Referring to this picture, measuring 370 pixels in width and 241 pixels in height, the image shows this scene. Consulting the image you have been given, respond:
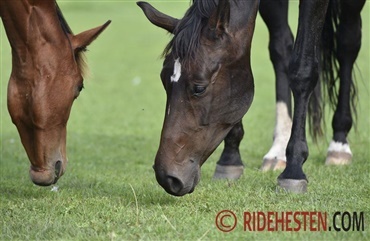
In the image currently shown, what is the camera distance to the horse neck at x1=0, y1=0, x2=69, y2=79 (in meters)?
5.46

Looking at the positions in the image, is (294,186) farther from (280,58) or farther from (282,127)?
(280,58)

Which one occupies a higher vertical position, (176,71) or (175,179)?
(176,71)

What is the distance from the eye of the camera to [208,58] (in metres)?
5.59

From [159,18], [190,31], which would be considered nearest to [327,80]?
[159,18]

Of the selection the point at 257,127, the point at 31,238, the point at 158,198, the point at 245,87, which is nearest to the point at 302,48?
the point at 245,87

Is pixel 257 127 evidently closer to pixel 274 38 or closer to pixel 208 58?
pixel 274 38

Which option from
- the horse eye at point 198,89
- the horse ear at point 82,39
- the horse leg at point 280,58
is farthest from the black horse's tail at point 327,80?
the horse ear at point 82,39

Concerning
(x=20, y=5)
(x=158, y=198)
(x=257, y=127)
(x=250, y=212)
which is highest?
(x=20, y=5)

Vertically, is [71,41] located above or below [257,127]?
above

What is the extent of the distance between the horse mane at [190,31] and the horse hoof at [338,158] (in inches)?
109

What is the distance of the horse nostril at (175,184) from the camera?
17.8ft

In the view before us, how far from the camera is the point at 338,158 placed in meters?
7.94

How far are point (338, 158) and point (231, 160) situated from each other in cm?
128

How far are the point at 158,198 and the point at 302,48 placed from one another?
1534 millimetres
